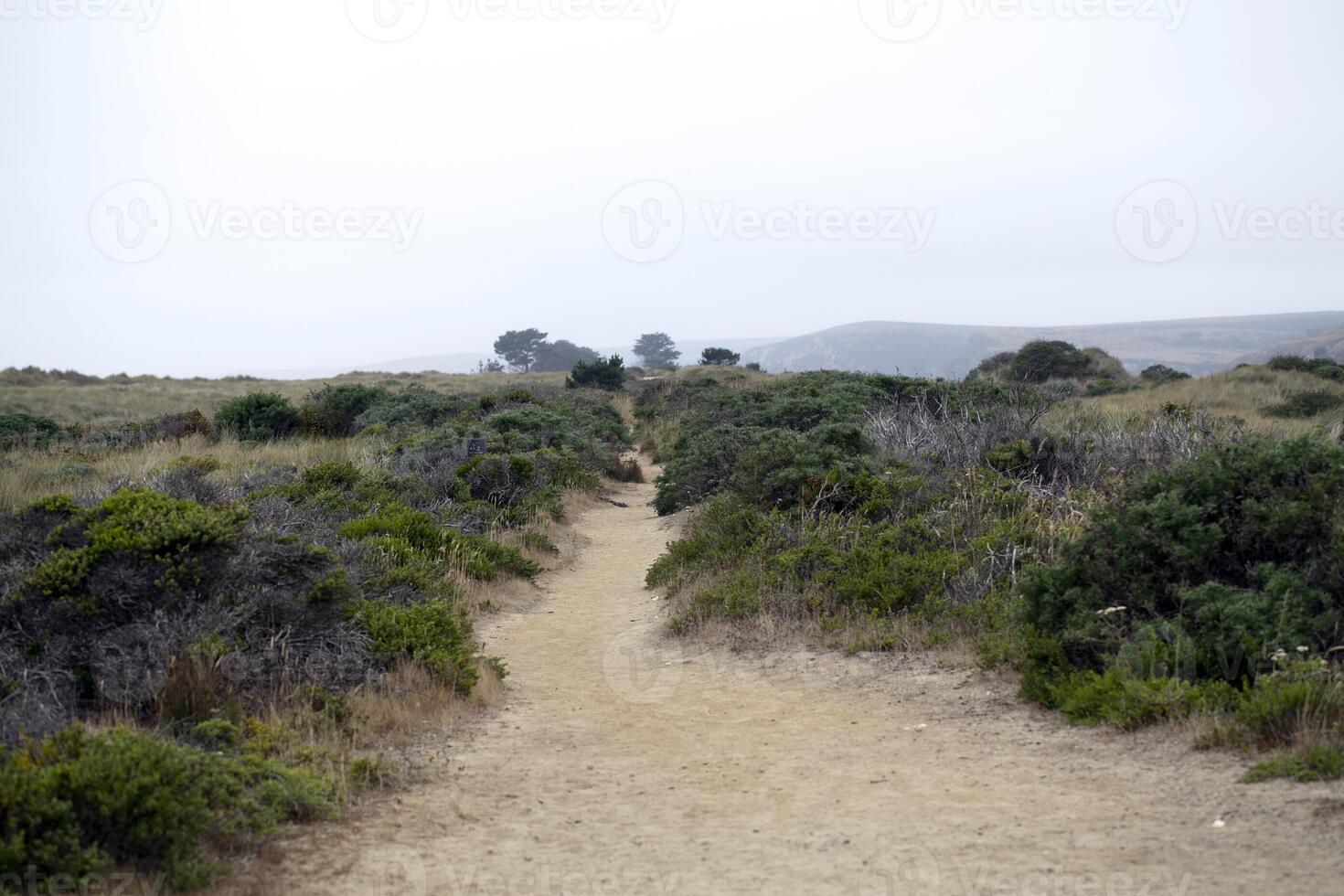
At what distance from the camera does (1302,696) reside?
467 cm

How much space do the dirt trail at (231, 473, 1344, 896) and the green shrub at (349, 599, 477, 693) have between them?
1.52ft

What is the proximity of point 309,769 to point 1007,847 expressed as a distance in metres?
3.12

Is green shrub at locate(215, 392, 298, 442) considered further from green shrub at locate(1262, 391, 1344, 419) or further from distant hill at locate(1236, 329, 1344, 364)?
distant hill at locate(1236, 329, 1344, 364)

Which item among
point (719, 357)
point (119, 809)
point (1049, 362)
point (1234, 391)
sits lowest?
point (1234, 391)

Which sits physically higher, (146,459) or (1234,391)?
(146,459)

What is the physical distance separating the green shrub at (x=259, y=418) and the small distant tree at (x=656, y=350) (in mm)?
70676

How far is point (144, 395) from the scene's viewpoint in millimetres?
41906

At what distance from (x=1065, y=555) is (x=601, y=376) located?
38.7m

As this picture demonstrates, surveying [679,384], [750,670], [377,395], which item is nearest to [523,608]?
[750,670]

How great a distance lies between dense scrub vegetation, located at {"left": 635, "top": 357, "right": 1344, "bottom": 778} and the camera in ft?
17.1

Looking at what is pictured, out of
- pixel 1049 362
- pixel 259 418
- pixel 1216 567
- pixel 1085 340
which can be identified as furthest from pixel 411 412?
pixel 1085 340

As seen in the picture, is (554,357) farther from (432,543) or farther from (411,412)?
(432,543)

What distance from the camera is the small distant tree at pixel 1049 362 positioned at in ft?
132

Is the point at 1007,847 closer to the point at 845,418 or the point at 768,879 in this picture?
the point at 768,879
